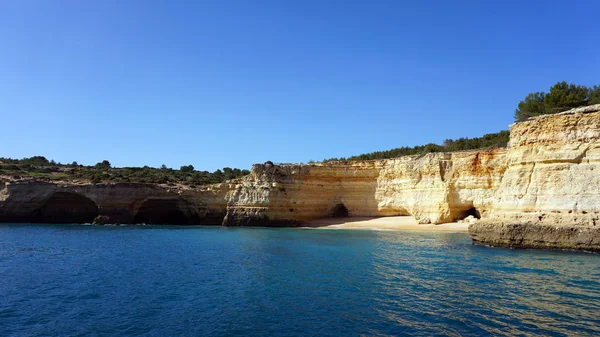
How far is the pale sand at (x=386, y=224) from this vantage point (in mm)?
28938

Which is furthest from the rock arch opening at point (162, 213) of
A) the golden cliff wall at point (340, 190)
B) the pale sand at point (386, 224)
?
the pale sand at point (386, 224)

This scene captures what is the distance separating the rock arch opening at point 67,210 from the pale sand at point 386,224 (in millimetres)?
22130

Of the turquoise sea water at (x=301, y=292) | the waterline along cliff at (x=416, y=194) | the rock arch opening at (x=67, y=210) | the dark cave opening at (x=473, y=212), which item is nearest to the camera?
the turquoise sea water at (x=301, y=292)

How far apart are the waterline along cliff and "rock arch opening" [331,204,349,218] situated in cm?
13

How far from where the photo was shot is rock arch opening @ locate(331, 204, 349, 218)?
127 feet

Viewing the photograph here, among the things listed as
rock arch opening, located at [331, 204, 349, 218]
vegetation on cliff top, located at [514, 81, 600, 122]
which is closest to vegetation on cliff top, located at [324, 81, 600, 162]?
vegetation on cliff top, located at [514, 81, 600, 122]

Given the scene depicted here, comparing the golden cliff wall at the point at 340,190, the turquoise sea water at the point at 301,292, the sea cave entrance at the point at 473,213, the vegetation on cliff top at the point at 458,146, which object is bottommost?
the turquoise sea water at the point at 301,292

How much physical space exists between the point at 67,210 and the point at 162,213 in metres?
9.19

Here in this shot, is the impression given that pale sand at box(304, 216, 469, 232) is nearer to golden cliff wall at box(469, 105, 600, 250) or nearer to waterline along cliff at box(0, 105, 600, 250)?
waterline along cliff at box(0, 105, 600, 250)

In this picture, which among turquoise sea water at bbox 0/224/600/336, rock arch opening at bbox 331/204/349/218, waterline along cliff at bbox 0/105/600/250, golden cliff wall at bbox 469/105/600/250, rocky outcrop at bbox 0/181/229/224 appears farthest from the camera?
rock arch opening at bbox 331/204/349/218

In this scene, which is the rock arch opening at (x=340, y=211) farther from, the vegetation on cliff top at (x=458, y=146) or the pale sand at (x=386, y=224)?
the vegetation on cliff top at (x=458, y=146)

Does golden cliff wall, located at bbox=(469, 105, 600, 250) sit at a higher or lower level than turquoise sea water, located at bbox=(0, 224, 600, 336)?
higher

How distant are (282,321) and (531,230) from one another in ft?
47.9

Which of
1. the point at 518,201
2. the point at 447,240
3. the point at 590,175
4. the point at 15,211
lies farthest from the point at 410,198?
the point at 15,211
